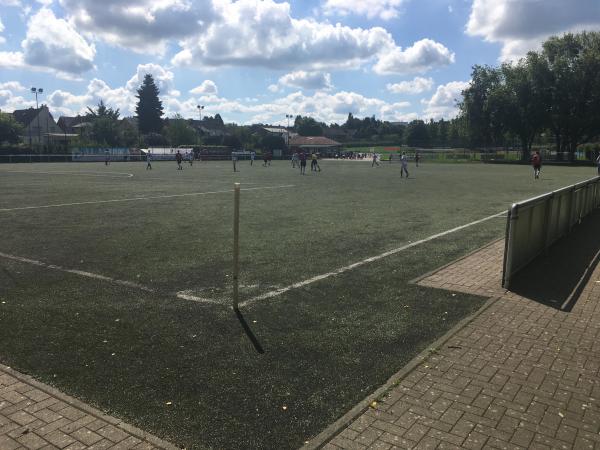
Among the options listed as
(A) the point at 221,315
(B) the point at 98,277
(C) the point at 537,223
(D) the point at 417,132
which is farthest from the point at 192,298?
(D) the point at 417,132

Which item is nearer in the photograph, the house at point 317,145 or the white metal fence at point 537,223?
the white metal fence at point 537,223

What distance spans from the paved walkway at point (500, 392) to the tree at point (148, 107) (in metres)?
122

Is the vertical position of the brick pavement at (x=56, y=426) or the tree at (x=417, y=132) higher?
the tree at (x=417, y=132)

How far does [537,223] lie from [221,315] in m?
5.56

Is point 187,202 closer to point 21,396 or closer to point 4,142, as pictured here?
point 21,396

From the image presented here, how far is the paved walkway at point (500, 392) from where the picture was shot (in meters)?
3.11

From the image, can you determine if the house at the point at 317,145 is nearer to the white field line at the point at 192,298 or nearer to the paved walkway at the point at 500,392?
the white field line at the point at 192,298

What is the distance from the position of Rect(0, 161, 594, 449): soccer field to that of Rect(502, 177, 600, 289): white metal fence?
1.12m

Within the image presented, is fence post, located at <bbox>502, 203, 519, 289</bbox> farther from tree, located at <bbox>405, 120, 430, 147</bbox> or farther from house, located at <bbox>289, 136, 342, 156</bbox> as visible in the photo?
tree, located at <bbox>405, 120, 430, 147</bbox>

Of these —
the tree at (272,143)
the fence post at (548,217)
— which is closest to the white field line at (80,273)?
the fence post at (548,217)

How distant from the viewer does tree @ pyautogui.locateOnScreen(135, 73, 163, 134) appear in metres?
118

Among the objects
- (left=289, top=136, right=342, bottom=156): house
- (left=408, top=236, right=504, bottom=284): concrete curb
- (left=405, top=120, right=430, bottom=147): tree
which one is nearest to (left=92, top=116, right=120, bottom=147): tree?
(left=289, top=136, right=342, bottom=156): house

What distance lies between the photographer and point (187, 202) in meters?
16.5

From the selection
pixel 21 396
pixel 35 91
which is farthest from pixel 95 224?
pixel 35 91
